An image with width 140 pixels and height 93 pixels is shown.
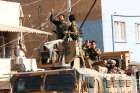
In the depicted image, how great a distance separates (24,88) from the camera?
1426 cm

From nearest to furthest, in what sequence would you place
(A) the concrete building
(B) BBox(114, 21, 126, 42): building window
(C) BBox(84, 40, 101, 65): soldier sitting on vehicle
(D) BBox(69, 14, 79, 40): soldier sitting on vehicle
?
(D) BBox(69, 14, 79, 40): soldier sitting on vehicle < (C) BBox(84, 40, 101, 65): soldier sitting on vehicle < (A) the concrete building < (B) BBox(114, 21, 126, 42): building window

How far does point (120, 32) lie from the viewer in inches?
1344

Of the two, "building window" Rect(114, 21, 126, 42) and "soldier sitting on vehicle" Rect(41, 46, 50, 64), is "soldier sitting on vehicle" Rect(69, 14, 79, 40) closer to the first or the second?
"soldier sitting on vehicle" Rect(41, 46, 50, 64)

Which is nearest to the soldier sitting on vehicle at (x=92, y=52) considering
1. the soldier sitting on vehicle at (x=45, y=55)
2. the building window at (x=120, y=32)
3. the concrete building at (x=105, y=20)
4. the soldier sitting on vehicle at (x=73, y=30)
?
the soldier sitting on vehicle at (x=73, y=30)

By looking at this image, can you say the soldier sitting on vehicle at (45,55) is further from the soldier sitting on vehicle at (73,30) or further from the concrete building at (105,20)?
the concrete building at (105,20)

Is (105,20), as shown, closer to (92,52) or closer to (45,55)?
(92,52)

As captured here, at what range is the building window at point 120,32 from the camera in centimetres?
3384

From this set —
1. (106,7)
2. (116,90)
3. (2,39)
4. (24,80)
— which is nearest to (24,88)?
(24,80)

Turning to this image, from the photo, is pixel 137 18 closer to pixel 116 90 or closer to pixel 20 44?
pixel 20 44

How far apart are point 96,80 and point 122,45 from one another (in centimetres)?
1930

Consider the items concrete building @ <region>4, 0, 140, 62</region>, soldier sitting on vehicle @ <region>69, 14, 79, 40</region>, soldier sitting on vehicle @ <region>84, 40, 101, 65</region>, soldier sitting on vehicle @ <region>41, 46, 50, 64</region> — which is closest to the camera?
soldier sitting on vehicle @ <region>41, 46, 50, 64</region>

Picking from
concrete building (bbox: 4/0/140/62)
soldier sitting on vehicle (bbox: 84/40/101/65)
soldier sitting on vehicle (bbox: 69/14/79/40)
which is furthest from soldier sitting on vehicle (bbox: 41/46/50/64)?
concrete building (bbox: 4/0/140/62)

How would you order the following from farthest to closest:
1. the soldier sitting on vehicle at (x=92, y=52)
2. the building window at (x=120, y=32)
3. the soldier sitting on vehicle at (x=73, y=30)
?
the building window at (x=120, y=32) → the soldier sitting on vehicle at (x=92, y=52) → the soldier sitting on vehicle at (x=73, y=30)

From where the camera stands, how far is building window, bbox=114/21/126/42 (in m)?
33.8
